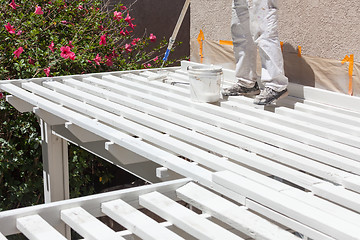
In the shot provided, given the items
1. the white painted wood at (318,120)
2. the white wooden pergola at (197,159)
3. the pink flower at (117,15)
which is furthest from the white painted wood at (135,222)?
the pink flower at (117,15)

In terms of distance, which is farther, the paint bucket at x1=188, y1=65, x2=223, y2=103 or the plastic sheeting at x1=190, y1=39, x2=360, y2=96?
the plastic sheeting at x1=190, y1=39, x2=360, y2=96

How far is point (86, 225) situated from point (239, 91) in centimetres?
200

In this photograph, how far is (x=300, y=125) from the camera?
2.77m

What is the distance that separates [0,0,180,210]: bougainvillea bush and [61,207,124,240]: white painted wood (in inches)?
98.9

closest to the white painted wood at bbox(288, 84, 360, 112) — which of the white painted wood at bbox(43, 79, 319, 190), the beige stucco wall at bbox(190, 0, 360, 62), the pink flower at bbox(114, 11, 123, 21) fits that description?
the beige stucco wall at bbox(190, 0, 360, 62)

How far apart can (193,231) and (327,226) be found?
0.40 m

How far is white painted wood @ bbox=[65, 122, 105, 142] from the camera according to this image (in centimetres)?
305

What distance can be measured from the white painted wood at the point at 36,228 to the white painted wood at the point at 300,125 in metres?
1.44

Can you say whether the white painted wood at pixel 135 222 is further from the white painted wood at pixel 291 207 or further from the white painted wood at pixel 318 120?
the white painted wood at pixel 318 120

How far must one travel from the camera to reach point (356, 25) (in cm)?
327

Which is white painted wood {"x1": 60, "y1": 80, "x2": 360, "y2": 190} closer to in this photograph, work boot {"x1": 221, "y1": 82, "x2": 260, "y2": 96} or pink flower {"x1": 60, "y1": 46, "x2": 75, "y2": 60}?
work boot {"x1": 221, "y1": 82, "x2": 260, "y2": 96}

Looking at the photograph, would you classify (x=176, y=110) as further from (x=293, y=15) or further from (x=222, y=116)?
(x=293, y=15)

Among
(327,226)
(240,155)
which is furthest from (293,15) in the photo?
(327,226)

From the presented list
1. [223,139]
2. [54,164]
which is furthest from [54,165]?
[223,139]
